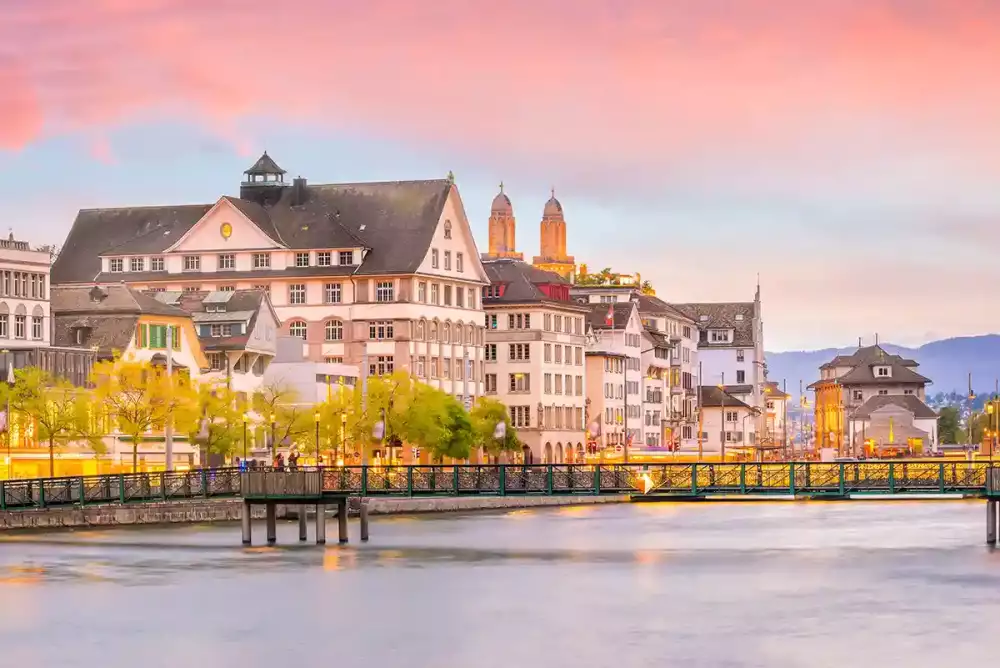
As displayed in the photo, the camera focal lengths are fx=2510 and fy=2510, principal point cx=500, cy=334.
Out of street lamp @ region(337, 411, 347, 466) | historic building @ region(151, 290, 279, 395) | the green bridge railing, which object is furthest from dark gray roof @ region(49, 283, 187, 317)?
the green bridge railing

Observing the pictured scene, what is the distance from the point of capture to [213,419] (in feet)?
527

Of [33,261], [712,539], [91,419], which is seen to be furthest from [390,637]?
[33,261]

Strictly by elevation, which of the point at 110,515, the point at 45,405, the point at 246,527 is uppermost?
the point at 45,405

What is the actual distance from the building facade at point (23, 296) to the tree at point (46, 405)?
251 inches

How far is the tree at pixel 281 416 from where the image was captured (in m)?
168

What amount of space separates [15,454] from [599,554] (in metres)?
49.0

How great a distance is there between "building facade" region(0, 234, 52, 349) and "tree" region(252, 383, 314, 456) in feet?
54.6

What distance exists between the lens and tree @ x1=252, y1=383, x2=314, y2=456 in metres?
168

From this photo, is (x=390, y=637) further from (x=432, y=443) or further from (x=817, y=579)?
(x=432, y=443)

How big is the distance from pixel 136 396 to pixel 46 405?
8.38 meters

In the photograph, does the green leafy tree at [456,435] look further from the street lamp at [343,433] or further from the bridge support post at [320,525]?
the bridge support post at [320,525]

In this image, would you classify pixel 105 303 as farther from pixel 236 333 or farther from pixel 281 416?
pixel 281 416

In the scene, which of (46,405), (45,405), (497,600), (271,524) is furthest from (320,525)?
(46,405)

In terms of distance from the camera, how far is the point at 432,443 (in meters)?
182
